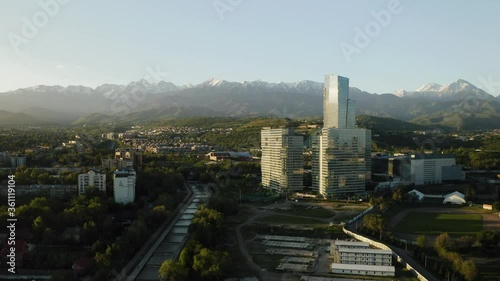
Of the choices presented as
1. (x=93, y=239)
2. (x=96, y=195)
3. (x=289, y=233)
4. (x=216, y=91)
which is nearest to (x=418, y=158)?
(x=289, y=233)

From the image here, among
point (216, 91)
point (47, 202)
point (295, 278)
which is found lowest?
point (295, 278)

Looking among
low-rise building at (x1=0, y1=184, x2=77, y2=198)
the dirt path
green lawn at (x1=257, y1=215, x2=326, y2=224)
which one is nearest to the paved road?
the dirt path

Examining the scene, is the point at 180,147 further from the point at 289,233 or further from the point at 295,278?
the point at 295,278

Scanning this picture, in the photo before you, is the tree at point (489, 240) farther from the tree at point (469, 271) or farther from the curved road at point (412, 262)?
the tree at point (469, 271)

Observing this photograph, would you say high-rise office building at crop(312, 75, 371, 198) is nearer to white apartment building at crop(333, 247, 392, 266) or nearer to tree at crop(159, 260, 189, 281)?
white apartment building at crop(333, 247, 392, 266)

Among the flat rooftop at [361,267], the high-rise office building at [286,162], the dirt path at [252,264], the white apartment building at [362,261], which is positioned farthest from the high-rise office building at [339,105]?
the flat rooftop at [361,267]

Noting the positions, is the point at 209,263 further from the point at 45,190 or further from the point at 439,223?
the point at 45,190
